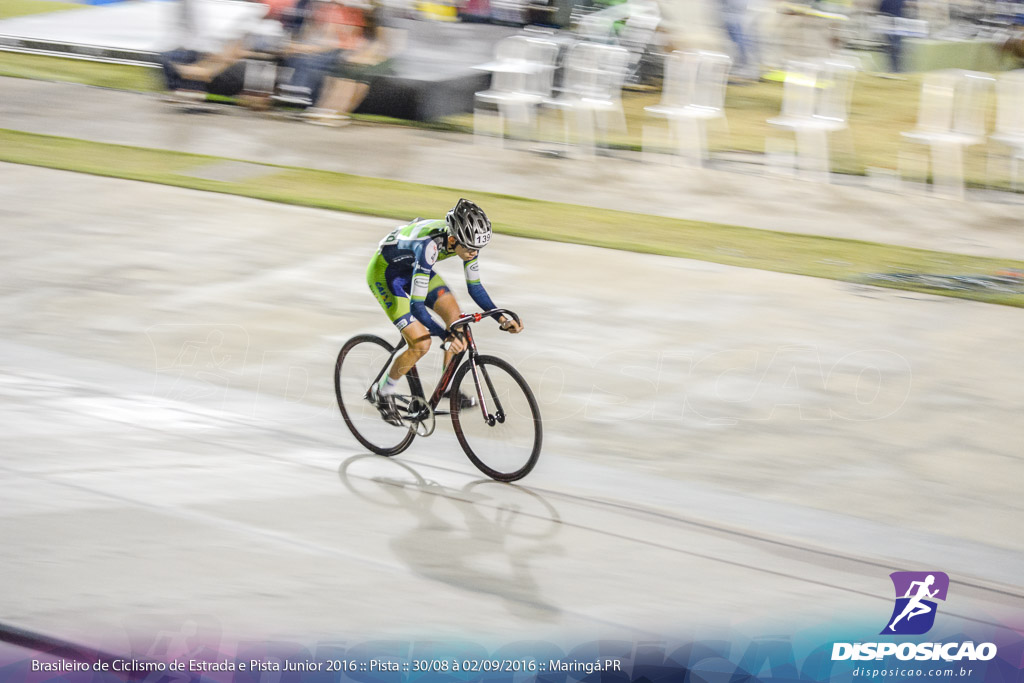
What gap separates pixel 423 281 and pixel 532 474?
137 centimetres

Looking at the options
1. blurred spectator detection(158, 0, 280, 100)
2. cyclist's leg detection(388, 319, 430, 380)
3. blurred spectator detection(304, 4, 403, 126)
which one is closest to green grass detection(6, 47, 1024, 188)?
blurred spectator detection(304, 4, 403, 126)

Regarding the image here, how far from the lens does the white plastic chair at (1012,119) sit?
1220 centimetres

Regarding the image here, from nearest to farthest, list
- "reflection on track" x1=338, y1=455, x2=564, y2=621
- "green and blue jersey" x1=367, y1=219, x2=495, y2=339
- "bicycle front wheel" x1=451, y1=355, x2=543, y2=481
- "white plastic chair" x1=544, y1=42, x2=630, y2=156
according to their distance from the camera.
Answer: "reflection on track" x1=338, y1=455, x2=564, y2=621 → "green and blue jersey" x1=367, y1=219, x2=495, y2=339 → "bicycle front wheel" x1=451, y1=355, x2=543, y2=481 → "white plastic chair" x1=544, y1=42, x2=630, y2=156

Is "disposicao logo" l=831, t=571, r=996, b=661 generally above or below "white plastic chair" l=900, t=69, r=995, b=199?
below

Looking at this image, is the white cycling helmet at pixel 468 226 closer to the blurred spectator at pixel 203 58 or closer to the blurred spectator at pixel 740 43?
the blurred spectator at pixel 203 58

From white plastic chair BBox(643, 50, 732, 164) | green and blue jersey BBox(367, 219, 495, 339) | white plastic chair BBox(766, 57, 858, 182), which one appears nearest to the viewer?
green and blue jersey BBox(367, 219, 495, 339)

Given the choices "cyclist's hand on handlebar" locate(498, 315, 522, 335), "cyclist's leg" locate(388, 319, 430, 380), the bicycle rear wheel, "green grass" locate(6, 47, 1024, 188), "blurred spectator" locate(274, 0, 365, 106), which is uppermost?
"blurred spectator" locate(274, 0, 365, 106)

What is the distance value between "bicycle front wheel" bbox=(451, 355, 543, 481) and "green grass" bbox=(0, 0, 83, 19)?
18.5 meters

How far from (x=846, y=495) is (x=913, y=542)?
544 mm

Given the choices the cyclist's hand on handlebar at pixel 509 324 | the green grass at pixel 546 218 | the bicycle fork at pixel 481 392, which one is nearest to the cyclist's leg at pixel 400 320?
the bicycle fork at pixel 481 392

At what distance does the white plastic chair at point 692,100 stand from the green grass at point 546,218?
2675mm

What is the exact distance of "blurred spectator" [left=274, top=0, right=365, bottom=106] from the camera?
14.6 m

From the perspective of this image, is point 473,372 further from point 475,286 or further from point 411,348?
point 475,286

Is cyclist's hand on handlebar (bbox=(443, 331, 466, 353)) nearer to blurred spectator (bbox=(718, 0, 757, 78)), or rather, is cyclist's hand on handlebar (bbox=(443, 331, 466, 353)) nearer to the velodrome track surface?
the velodrome track surface
